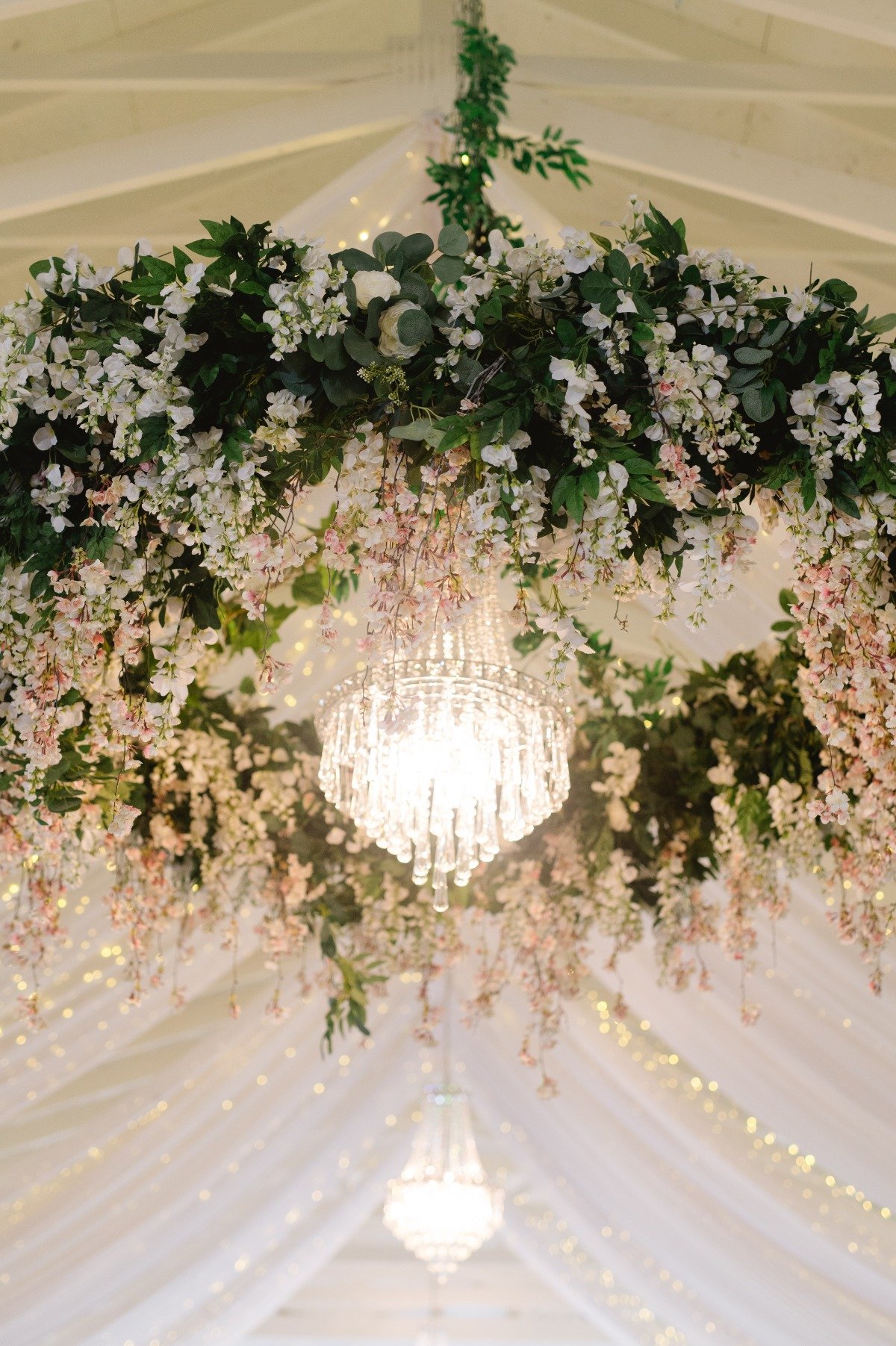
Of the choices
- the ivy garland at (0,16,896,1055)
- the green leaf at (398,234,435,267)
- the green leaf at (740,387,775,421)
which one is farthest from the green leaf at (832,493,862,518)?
the green leaf at (398,234,435,267)

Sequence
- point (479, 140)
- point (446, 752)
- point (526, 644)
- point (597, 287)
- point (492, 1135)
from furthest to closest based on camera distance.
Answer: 1. point (492, 1135)
2. point (526, 644)
3. point (479, 140)
4. point (446, 752)
5. point (597, 287)

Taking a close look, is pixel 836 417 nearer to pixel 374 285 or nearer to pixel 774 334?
pixel 774 334

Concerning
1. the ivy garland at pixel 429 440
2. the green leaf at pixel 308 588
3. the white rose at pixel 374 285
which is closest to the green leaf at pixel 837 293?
the ivy garland at pixel 429 440

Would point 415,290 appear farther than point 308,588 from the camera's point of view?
No

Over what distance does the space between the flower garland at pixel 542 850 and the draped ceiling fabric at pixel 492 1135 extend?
1.05ft

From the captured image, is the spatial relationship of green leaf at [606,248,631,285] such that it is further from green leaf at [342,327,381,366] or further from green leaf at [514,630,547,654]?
green leaf at [514,630,547,654]

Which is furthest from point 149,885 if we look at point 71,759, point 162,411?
point 162,411

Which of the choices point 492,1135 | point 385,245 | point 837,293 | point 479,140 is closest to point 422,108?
point 479,140

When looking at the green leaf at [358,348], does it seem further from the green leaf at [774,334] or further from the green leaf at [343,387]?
the green leaf at [774,334]

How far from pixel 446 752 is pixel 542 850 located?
1522mm

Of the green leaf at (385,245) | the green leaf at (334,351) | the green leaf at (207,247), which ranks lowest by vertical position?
the green leaf at (334,351)

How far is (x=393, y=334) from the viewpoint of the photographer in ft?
7.67

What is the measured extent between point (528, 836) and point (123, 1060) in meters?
2.58

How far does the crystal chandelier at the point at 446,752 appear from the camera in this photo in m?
2.95
